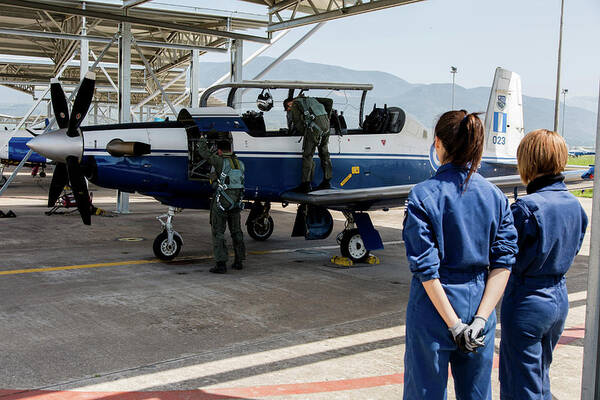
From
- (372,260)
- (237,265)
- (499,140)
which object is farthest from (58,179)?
(499,140)

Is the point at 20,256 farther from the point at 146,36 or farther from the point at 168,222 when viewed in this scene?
the point at 146,36

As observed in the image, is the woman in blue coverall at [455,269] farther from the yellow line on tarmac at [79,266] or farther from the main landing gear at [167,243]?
the yellow line on tarmac at [79,266]

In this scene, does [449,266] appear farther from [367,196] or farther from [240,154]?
[240,154]

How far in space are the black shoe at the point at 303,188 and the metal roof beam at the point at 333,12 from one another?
5569 mm

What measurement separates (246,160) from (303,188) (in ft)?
3.56

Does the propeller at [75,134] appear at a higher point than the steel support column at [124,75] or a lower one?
lower

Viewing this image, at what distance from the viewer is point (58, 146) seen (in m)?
8.37

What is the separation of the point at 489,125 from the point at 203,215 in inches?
316

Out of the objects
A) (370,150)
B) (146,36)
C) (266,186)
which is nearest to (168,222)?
(266,186)

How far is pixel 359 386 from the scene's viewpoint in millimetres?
4277

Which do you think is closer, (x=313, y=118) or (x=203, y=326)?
(x=203, y=326)

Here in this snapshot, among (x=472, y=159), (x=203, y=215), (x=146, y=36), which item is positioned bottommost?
(x=203, y=215)

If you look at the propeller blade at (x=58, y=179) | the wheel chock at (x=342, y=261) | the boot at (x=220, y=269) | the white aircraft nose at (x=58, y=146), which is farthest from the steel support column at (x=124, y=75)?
the wheel chock at (x=342, y=261)

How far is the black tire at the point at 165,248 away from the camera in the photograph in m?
9.00
